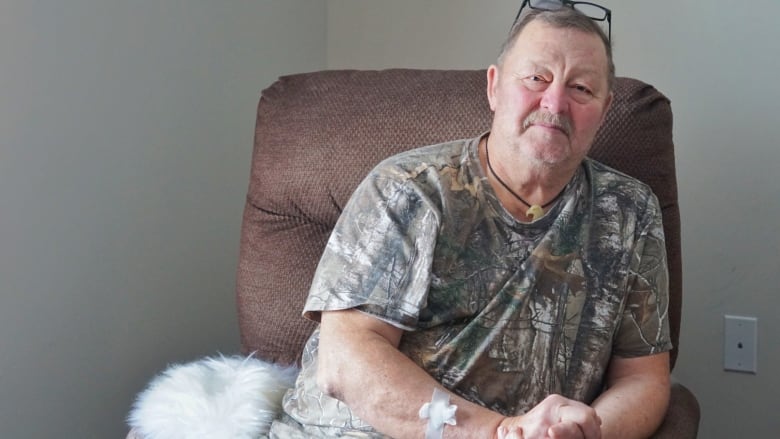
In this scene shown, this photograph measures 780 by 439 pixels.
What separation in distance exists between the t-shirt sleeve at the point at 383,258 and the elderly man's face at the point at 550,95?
0.57 ft

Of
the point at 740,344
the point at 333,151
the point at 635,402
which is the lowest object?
the point at 740,344

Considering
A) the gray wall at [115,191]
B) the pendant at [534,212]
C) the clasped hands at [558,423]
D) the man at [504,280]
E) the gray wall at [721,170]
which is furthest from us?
the gray wall at [721,170]

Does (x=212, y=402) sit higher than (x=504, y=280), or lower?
lower

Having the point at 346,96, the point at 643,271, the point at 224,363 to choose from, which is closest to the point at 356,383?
the point at 224,363

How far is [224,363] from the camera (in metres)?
1.42

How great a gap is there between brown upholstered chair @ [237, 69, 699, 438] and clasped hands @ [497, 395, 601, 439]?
0.39 m

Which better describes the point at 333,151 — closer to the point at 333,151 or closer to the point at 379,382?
the point at 333,151

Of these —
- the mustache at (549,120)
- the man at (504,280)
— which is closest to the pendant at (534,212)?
the man at (504,280)

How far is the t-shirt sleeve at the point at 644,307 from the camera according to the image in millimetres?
1321

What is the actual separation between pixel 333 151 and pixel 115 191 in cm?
42

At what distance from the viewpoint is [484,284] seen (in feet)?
4.10

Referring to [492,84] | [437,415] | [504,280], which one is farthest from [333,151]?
[437,415]

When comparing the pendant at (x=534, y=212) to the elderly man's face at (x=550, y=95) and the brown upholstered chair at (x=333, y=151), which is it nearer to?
the elderly man's face at (x=550, y=95)

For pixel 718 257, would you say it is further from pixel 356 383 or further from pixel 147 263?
pixel 147 263
